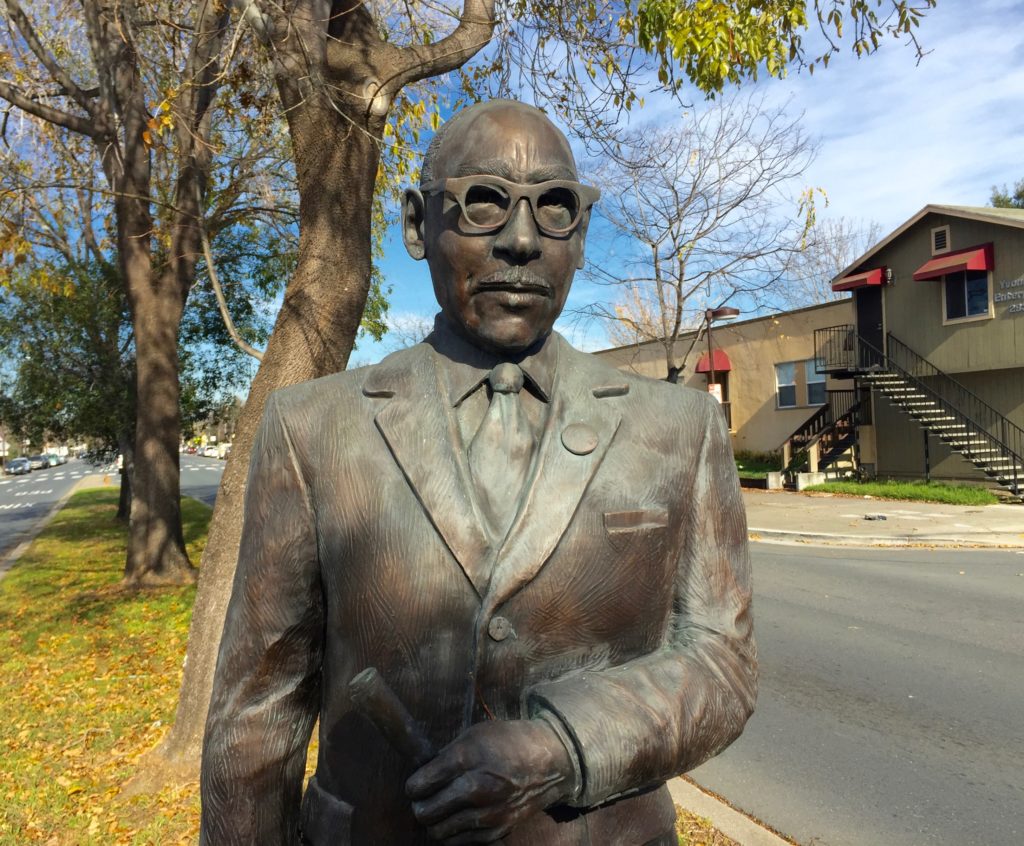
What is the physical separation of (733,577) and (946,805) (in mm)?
3580

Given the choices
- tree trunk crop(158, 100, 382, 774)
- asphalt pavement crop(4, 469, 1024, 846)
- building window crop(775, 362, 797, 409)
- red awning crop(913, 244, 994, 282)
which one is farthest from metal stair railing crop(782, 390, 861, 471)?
tree trunk crop(158, 100, 382, 774)

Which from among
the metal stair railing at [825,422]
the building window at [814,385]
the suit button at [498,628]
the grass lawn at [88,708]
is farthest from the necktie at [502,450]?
the building window at [814,385]

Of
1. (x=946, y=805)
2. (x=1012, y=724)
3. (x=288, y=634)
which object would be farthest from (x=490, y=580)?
(x=1012, y=724)

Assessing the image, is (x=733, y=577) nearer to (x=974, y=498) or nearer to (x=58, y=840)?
(x=58, y=840)

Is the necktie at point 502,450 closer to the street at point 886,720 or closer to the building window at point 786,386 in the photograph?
the street at point 886,720

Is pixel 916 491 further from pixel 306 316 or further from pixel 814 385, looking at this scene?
pixel 306 316

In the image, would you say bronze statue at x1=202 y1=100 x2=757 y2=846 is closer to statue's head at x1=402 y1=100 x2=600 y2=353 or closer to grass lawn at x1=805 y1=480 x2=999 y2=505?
statue's head at x1=402 y1=100 x2=600 y2=353

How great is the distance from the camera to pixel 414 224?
1.64 meters

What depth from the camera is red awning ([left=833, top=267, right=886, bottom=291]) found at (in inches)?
827

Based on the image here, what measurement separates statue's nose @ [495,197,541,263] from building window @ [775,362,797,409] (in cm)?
2482

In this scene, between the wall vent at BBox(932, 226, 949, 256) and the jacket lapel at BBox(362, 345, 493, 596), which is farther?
the wall vent at BBox(932, 226, 949, 256)

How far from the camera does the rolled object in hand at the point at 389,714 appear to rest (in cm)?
119

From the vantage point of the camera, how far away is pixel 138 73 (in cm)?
920

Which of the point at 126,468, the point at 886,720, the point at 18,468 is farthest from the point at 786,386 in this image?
the point at 18,468
